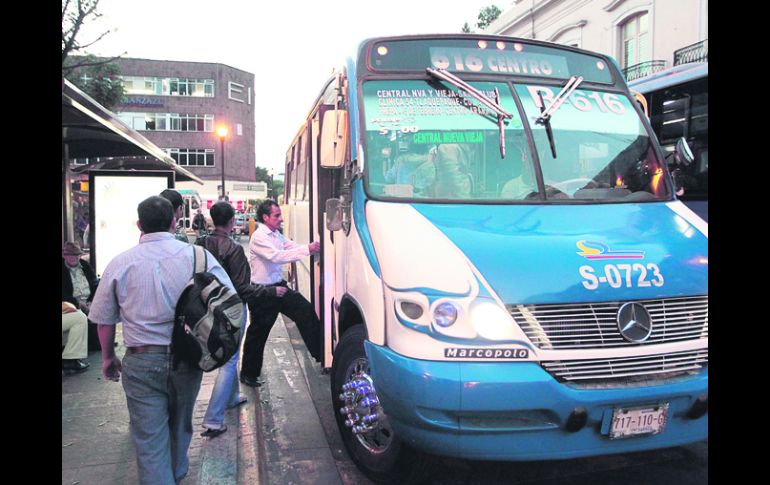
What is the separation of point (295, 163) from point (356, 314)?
5.21 m

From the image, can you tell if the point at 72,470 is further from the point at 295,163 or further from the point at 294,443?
the point at 295,163

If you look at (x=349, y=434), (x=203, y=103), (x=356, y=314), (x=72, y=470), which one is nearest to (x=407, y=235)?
(x=356, y=314)

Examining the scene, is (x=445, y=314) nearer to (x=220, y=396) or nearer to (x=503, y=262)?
(x=503, y=262)

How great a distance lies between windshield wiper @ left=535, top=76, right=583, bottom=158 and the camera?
4.26m

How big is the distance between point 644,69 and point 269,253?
19.5m

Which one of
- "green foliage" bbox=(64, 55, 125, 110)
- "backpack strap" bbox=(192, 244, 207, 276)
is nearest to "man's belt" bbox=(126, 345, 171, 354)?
"backpack strap" bbox=(192, 244, 207, 276)

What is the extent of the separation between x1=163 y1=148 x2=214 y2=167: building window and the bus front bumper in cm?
6286

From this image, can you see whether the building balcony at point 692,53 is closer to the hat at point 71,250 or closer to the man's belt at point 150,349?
the hat at point 71,250

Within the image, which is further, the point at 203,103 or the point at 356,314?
the point at 203,103

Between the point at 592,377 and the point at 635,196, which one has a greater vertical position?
the point at 635,196

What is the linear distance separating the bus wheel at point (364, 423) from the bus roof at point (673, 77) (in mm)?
8776

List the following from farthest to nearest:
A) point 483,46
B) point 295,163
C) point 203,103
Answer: point 203,103 < point 295,163 < point 483,46

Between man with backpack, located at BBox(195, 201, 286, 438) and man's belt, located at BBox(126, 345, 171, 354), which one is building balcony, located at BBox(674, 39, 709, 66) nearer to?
man with backpack, located at BBox(195, 201, 286, 438)

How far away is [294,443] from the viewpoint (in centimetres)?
471
